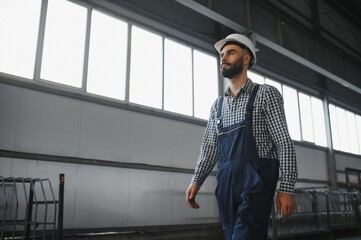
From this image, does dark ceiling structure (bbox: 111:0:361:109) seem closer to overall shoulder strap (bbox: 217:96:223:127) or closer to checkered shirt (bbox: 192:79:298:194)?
overall shoulder strap (bbox: 217:96:223:127)

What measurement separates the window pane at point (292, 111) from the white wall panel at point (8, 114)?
7.08 metres

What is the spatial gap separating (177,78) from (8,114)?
129 inches

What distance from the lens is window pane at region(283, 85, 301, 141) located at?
936cm

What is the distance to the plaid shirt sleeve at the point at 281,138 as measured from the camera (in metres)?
1.63

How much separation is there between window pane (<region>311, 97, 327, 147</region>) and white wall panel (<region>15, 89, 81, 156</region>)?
7.80m

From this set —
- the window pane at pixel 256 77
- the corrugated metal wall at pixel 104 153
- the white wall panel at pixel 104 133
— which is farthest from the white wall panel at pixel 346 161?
the white wall panel at pixel 104 133

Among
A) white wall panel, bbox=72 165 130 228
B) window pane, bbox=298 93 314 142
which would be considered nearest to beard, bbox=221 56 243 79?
white wall panel, bbox=72 165 130 228

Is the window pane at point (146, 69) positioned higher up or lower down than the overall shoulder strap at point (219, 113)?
higher up

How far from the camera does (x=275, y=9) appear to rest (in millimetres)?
7605

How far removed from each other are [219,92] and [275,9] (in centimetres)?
232

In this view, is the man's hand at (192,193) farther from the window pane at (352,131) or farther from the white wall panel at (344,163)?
the window pane at (352,131)

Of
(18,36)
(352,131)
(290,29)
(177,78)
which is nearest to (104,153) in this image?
(18,36)

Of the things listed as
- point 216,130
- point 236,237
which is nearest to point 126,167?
point 216,130

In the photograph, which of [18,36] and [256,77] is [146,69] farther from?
[256,77]
